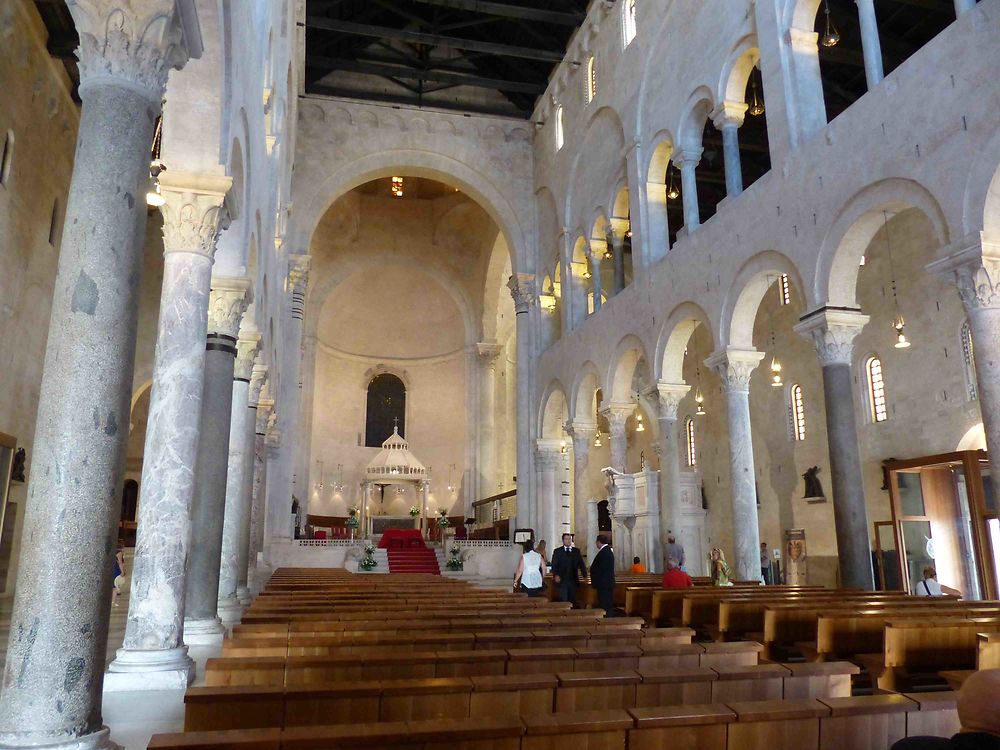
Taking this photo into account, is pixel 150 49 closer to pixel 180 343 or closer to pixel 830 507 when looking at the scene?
pixel 180 343

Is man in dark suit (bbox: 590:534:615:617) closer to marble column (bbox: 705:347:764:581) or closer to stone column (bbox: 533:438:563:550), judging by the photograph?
marble column (bbox: 705:347:764:581)

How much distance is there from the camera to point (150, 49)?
14.2 ft

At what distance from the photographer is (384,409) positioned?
31.5m

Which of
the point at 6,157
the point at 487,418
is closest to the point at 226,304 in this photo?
the point at 6,157

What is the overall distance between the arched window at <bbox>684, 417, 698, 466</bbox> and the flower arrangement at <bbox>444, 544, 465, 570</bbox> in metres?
8.26

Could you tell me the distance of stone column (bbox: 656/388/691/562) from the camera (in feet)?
49.9

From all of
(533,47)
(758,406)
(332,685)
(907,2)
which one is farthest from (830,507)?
(332,685)

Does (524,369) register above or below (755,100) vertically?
below

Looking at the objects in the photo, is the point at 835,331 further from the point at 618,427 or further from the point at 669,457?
the point at 618,427

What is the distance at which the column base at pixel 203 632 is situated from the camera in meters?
7.32

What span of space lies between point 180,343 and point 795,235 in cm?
866

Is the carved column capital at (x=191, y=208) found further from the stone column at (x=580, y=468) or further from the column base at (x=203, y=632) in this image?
the stone column at (x=580, y=468)

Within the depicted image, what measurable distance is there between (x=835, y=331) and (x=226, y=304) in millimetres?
7935

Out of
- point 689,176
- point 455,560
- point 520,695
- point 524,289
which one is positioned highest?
point 524,289
